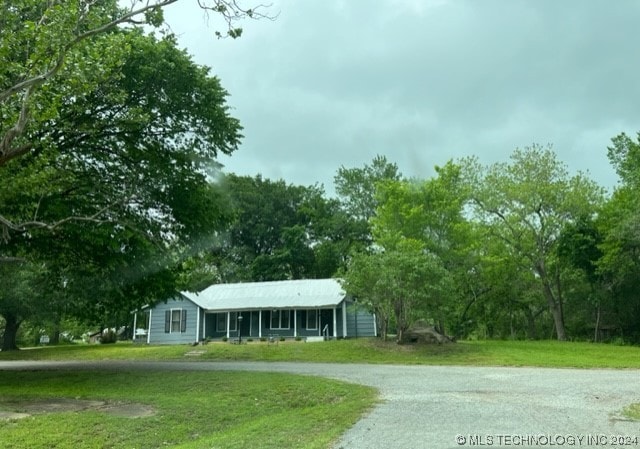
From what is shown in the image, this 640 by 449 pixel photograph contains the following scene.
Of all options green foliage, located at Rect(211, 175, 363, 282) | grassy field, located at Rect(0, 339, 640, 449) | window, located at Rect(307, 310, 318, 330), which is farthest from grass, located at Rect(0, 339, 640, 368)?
green foliage, located at Rect(211, 175, 363, 282)

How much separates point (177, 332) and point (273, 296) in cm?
619

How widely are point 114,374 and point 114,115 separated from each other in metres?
7.06

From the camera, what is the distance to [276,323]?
33.0m

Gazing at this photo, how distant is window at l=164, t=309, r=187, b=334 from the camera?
33312 mm

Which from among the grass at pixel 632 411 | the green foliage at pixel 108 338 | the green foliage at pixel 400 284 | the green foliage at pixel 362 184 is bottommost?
the grass at pixel 632 411

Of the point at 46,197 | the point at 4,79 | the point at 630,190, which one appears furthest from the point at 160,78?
the point at 630,190

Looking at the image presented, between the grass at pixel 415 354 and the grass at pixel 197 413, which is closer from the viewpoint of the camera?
the grass at pixel 197 413

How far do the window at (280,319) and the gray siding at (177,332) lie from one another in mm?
4633

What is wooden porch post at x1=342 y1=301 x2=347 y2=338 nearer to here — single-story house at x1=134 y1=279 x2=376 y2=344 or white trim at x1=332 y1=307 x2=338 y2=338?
single-story house at x1=134 y1=279 x2=376 y2=344

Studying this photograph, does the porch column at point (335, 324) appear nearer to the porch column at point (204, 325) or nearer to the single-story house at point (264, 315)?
the single-story house at point (264, 315)

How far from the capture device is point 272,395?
10.8 metres

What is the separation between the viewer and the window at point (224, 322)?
3400cm

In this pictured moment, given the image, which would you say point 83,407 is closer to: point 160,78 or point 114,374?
point 114,374

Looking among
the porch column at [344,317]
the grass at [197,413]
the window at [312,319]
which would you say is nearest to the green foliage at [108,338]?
the window at [312,319]
